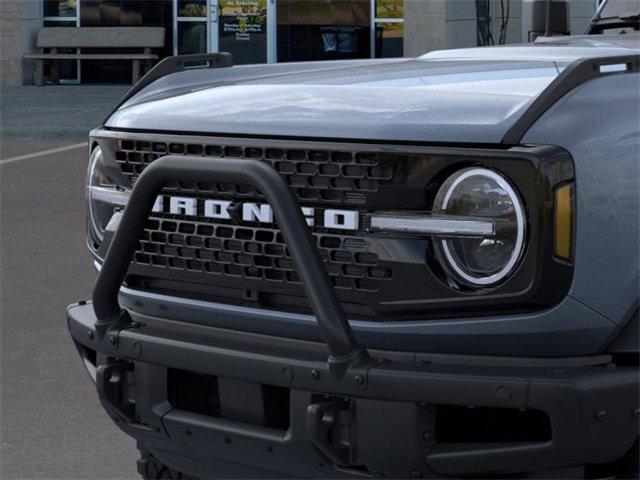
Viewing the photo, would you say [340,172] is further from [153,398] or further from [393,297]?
[153,398]

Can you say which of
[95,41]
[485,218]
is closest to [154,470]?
[485,218]

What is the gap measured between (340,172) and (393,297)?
1.01 feet

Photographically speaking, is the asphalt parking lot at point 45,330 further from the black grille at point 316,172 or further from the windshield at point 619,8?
the windshield at point 619,8

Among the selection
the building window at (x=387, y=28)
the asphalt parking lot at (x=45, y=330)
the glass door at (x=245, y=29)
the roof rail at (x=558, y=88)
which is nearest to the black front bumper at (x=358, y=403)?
the roof rail at (x=558, y=88)

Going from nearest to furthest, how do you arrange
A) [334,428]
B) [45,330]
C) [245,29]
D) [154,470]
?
[334,428] < [154,470] < [45,330] < [245,29]

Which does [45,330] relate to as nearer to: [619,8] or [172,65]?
[172,65]

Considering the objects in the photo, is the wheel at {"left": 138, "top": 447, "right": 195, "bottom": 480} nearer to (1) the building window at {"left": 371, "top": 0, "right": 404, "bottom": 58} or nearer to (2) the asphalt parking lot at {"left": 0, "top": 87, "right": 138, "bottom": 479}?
(2) the asphalt parking lot at {"left": 0, "top": 87, "right": 138, "bottom": 479}

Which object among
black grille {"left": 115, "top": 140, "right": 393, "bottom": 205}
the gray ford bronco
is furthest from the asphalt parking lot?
black grille {"left": 115, "top": 140, "right": 393, "bottom": 205}

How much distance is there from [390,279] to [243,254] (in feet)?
1.39

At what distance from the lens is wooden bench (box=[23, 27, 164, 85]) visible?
25141mm

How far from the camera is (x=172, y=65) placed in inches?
172

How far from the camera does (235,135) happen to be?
11.4 feet

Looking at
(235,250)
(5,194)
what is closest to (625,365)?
(235,250)

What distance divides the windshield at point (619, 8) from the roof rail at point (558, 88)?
1.59 m
